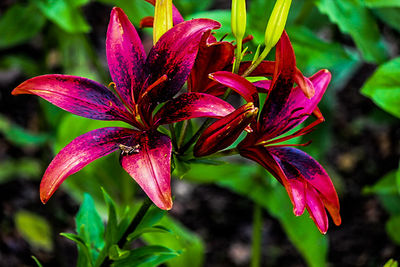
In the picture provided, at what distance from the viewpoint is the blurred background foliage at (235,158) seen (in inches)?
43.5

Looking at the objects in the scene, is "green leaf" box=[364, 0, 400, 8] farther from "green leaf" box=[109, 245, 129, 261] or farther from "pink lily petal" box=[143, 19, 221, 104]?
"green leaf" box=[109, 245, 129, 261]

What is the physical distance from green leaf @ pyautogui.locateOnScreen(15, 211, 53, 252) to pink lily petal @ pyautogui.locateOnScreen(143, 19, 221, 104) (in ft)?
3.43

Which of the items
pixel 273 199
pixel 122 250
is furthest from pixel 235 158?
pixel 122 250

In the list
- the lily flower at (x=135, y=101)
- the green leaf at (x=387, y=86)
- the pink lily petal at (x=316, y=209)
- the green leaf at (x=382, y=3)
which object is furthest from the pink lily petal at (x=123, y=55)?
the green leaf at (x=382, y=3)

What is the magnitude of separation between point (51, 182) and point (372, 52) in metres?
0.84

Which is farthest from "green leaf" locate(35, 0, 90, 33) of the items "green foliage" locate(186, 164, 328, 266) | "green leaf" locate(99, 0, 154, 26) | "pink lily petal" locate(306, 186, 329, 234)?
"pink lily petal" locate(306, 186, 329, 234)

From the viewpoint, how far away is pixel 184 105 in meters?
0.54

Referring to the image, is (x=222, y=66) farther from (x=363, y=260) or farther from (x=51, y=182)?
(x=363, y=260)

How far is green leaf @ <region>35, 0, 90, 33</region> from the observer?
1.10 m

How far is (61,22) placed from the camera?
3.59 ft

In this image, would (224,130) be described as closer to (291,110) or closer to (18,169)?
(291,110)

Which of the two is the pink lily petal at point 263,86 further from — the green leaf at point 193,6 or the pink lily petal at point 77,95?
the green leaf at point 193,6

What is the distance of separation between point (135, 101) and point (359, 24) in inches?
27.7

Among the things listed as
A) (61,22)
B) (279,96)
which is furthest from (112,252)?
(61,22)
